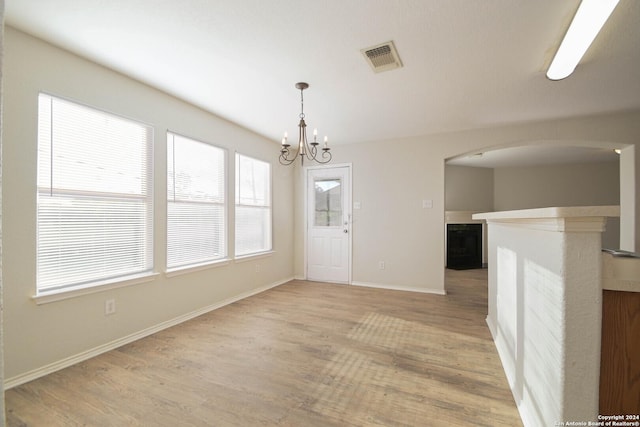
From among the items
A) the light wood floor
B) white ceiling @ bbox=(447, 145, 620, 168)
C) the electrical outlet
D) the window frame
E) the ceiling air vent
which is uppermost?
the ceiling air vent

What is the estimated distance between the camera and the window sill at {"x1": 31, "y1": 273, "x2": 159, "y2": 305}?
218 centimetres

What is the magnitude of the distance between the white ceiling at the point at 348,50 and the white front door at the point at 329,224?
1.83m

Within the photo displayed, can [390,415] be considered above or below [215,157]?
below

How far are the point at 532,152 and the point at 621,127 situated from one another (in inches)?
79.8

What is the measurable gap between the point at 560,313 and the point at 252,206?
13.0 feet

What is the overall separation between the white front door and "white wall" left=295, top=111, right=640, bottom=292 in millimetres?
191

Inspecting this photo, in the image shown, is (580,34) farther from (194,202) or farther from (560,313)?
(194,202)

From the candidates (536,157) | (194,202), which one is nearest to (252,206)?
(194,202)

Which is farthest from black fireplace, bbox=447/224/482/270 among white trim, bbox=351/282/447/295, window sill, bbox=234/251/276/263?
window sill, bbox=234/251/276/263

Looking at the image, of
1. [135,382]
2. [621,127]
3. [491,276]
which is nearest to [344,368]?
[135,382]

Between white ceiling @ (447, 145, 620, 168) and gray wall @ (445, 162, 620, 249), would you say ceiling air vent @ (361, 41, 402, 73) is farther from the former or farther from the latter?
gray wall @ (445, 162, 620, 249)

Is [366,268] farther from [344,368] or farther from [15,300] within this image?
[15,300]

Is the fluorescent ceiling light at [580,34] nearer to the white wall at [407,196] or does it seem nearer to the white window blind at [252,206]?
the white wall at [407,196]

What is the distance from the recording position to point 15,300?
80.6 inches
